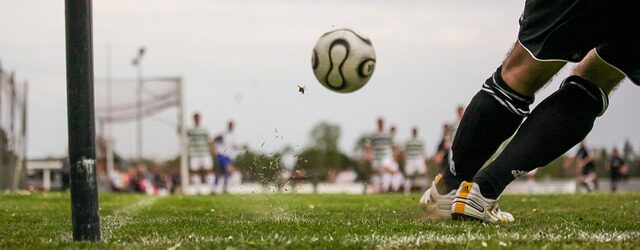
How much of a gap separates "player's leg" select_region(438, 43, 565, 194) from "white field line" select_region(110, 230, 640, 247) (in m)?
0.89

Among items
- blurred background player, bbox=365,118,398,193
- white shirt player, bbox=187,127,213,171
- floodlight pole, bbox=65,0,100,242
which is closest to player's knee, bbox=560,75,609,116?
floodlight pole, bbox=65,0,100,242

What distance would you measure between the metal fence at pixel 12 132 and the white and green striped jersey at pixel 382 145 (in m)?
9.37

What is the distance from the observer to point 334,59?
5750 mm

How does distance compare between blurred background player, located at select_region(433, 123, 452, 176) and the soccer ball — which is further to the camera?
blurred background player, located at select_region(433, 123, 452, 176)

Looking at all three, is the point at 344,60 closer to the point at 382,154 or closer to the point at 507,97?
the point at 507,97

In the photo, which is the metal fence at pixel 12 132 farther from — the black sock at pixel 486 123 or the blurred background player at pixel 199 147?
the black sock at pixel 486 123

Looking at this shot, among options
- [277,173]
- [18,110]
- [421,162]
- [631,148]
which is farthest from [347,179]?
[277,173]

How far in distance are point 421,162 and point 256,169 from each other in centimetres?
2032

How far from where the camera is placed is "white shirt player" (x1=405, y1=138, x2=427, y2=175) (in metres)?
26.2

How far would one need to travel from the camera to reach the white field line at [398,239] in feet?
12.5

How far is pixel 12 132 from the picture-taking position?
64.5 feet

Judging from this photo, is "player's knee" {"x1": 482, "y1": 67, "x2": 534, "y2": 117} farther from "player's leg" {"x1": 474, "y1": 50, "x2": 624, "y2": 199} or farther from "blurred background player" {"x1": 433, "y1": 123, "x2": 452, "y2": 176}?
"blurred background player" {"x1": 433, "y1": 123, "x2": 452, "y2": 176}

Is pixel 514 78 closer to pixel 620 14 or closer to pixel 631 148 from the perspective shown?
pixel 620 14

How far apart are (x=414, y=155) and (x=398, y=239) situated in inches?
879
